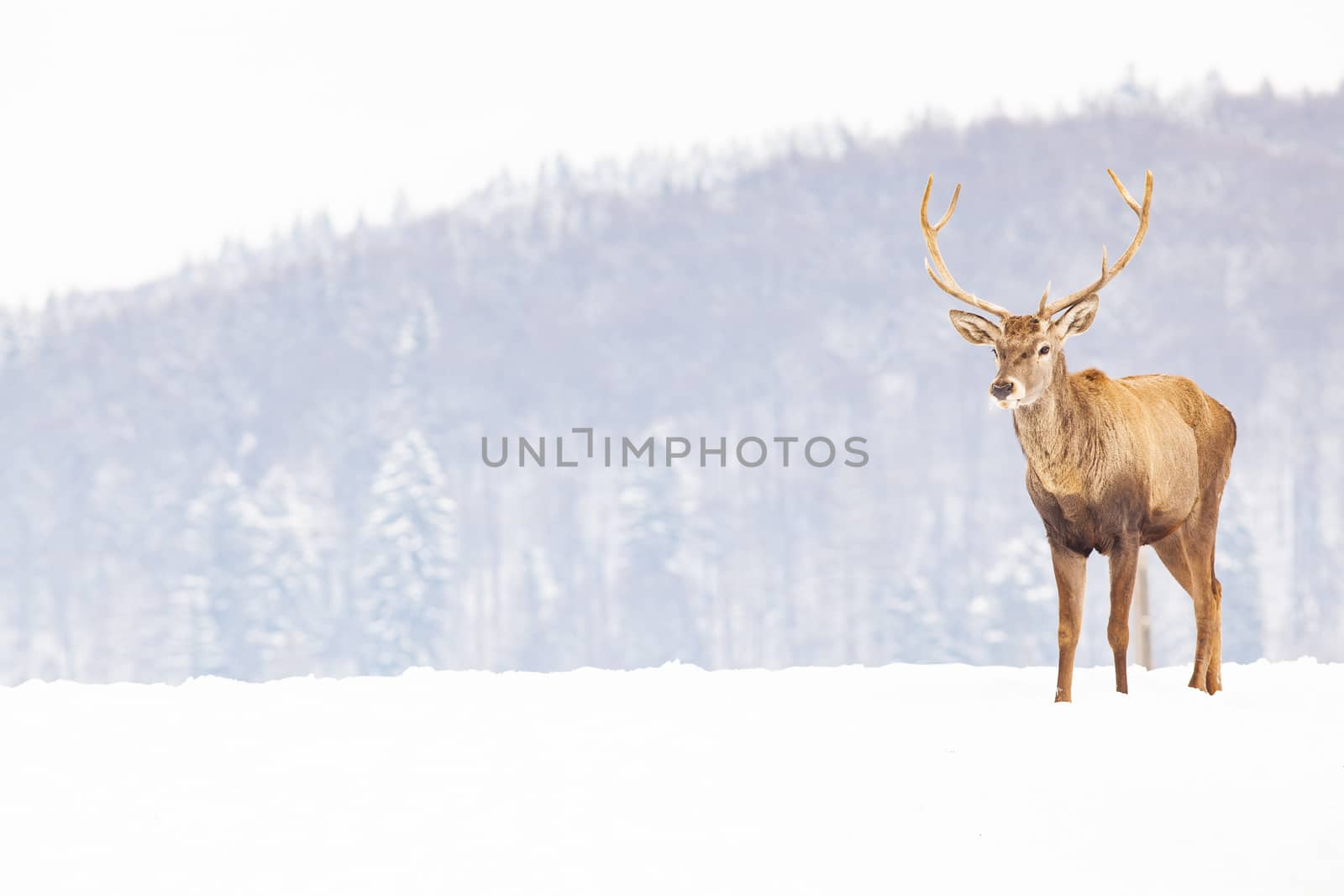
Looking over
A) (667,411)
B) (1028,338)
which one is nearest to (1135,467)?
(1028,338)

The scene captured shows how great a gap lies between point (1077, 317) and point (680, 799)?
→ 381 centimetres

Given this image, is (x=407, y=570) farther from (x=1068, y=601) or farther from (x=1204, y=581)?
(x=1068, y=601)

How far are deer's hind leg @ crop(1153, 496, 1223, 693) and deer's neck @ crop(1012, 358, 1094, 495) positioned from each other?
1296 millimetres

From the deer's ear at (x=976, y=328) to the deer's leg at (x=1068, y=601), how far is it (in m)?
1.18

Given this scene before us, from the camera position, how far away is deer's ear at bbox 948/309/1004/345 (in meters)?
→ 9.10

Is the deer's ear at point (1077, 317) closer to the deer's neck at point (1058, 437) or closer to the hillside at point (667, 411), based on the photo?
the deer's neck at point (1058, 437)

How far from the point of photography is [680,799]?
6984 mm

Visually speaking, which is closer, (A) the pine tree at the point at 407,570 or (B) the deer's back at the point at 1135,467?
(B) the deer's back at the point at 1135,467

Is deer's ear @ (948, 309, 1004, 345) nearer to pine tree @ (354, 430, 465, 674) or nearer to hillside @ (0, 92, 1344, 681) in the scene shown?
pine tree @ (354, 430, 465, 674)

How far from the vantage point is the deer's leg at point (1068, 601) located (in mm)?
8898

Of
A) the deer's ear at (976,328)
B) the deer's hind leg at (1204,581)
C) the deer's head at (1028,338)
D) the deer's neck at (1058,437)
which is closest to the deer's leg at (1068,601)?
the deer's neck at (1058,437)

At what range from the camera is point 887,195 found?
13238cm

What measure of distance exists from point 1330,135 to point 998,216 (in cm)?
3193

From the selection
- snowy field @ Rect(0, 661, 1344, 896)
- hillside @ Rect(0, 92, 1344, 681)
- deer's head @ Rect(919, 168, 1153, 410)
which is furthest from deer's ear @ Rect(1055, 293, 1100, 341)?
hillside @ Rect(0, 92, 1344, 681)
